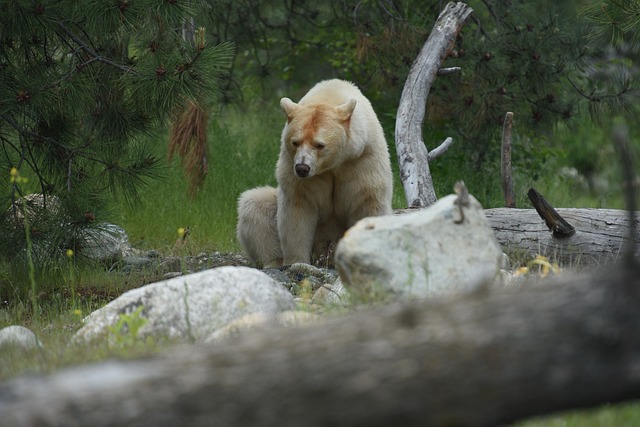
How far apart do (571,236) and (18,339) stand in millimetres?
3958

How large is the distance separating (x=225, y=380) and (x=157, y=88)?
12.4 feet

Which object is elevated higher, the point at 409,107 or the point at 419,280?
the point at 409,107

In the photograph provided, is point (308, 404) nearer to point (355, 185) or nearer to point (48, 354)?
point (48, 354)

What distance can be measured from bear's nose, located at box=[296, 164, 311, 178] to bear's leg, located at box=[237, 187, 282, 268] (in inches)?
49.8

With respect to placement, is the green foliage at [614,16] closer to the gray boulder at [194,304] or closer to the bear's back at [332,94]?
the bear's back at [332,94]

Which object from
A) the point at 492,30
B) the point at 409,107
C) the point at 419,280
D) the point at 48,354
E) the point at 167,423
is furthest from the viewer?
the point at 492,30

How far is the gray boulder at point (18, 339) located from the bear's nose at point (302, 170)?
8.60 ft

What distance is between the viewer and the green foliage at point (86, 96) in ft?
17.9

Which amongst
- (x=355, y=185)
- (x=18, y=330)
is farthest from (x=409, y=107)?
(x=18, y=330)

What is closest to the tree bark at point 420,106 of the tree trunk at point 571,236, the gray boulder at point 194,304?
the tree trunk at point 571,236

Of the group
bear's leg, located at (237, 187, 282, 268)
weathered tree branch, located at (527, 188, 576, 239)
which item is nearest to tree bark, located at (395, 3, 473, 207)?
bear's leg, located at (237, 187, 282, 268)

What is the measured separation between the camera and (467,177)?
35.6ft

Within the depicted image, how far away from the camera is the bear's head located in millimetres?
6367

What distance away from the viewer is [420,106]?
319 inches
